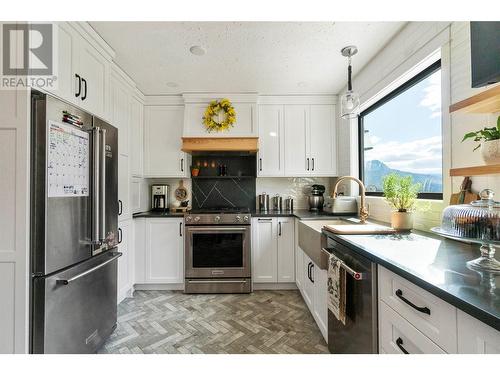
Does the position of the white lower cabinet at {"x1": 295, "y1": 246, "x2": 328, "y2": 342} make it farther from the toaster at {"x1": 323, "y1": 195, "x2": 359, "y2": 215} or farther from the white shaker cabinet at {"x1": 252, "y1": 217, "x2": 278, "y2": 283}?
the toaster at {"x1": 323, "y1": 195, "x2": 359, "y2": 215}

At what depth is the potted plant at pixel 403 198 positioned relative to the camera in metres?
1.53

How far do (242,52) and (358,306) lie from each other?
214 centimetres

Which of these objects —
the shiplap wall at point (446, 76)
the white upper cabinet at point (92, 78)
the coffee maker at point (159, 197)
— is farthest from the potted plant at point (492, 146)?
the coffee maker at point (159, 197)

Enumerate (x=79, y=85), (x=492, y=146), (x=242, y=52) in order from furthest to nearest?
(x=242, y=52)
(x=79, y=85)
(x=492, y=146)

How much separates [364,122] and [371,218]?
3.90ft

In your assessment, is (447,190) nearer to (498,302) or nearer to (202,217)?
(498,302)

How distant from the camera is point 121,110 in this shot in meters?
2.38

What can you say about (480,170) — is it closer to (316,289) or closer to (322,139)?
(316,289)

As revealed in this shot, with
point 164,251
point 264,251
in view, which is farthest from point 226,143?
point 164,251

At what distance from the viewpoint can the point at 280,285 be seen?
277 centimetres

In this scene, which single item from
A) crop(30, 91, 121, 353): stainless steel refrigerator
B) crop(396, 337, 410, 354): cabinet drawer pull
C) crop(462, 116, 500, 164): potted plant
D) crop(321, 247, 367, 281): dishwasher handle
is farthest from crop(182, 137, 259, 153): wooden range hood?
crop(396, 337, 410, 354): cabinet drawer pull

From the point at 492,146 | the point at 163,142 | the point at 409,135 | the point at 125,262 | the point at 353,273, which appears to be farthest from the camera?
the point at 163,142

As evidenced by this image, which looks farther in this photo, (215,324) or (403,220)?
(215,324)

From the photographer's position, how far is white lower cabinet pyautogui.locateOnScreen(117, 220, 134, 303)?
2.33 m
